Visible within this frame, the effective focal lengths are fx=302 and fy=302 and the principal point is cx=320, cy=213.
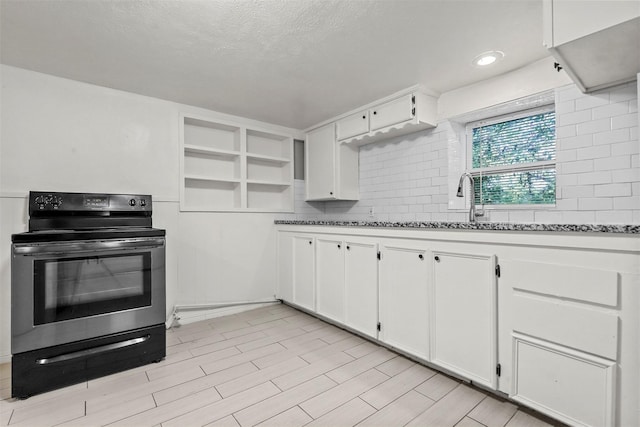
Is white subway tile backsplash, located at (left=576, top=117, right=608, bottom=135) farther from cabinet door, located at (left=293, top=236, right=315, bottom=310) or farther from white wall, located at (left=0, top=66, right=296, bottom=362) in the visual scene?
white wall, located at (left=0, top=66, right=296, bottom=362)

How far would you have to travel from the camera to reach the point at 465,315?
1811mm

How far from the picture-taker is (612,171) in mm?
1911

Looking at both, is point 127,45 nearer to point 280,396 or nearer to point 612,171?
point 280,396

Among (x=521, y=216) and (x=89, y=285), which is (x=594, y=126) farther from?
(x=89, y=285)

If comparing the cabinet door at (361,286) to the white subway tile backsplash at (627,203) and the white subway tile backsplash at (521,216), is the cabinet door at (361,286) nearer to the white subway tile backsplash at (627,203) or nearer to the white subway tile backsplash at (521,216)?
the white subway tile backsplash at (521,216)

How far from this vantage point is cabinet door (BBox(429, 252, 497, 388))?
170 centimetres

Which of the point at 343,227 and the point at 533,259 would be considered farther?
the point at 343,227

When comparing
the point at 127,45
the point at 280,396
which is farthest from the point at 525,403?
the point at 127,45

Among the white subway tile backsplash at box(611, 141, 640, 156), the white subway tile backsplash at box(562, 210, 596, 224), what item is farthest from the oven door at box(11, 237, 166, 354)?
the white subway tile backsplash at box(611, 141, 640, 156)

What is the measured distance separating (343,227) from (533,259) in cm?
146

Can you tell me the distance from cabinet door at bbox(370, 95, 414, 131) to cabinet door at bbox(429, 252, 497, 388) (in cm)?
139

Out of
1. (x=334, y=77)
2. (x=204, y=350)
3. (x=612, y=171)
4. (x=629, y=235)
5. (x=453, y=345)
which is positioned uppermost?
(x=334, y=77)

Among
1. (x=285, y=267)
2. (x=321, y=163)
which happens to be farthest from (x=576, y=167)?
(x=285, y=267)

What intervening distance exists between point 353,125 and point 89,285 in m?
2.68
